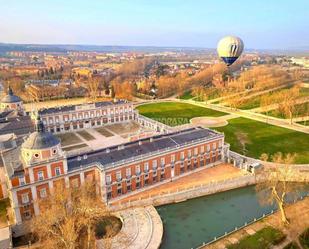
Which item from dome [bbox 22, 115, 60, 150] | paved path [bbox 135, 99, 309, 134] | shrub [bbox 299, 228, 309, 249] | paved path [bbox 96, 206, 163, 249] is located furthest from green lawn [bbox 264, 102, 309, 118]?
dome [bbox 22, 115, 60, 150]

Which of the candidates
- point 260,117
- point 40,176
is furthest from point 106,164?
point 260,117

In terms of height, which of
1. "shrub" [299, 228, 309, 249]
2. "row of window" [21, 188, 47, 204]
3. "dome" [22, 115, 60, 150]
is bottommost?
"shrub" [299, 228, 309, 249]

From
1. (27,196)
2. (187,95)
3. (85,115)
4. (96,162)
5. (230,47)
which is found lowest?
(187,95)

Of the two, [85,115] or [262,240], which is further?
[85,115]

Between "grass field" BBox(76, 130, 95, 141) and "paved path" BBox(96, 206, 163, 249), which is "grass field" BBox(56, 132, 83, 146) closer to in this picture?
"grass field" BBox(76, 130, 95, 141)

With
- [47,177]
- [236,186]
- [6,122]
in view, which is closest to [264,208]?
[236,186]

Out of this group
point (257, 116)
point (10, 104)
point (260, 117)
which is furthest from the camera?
point (257, 116)

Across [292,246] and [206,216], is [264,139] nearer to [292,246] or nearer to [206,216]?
[206,216]

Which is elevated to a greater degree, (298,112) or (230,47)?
(230,47)
